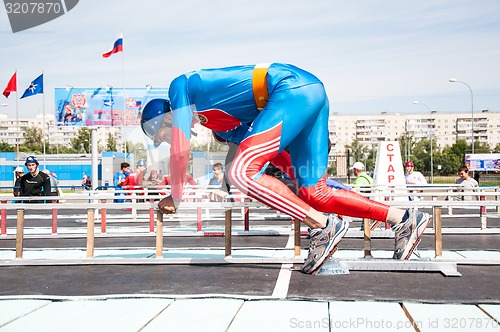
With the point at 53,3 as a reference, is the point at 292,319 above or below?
below

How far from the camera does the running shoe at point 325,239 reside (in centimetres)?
578

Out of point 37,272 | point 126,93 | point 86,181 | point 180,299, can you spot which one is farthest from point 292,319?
→ point 86,181

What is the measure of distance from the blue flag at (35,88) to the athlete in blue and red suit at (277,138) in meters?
35.0

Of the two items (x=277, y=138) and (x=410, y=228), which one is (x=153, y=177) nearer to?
(x=410, y=228)

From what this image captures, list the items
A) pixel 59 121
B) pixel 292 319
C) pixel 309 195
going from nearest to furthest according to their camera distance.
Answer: pixel 292 319, pixel 309 195, pixel 59 121

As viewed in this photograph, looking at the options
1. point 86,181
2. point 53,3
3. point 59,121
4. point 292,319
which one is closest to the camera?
point 292,319

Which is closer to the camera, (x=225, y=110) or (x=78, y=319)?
(x=78, y=319)

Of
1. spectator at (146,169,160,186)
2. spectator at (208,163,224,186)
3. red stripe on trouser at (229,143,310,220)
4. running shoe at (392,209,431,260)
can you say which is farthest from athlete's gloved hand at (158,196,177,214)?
spectator at (146,169,160,186)

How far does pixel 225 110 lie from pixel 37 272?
2.86 meters

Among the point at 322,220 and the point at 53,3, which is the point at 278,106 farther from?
the point at 53,3

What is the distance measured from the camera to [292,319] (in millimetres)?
4316

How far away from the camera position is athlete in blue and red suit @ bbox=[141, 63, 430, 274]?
5.55 metres

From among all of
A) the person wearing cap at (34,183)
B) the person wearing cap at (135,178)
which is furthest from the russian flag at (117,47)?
the person wearing cap at (34,183)

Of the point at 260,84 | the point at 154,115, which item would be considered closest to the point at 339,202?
the point at 260,84
